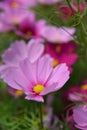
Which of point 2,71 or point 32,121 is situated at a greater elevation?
point 2,71

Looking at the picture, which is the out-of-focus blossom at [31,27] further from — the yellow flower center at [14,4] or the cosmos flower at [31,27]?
the yellow flower center at [14,4]

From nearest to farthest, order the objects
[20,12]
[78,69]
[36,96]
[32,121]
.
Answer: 1. [36,96]
2. [32,121]
3. [78,69]
4. [20,12]

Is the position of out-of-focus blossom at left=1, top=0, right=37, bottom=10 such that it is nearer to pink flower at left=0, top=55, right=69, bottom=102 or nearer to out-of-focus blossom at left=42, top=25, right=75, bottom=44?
out-of-focus blossom at left=42, top=25, right=75, bottom=44

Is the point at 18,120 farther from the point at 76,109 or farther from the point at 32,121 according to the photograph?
the point at 76,109

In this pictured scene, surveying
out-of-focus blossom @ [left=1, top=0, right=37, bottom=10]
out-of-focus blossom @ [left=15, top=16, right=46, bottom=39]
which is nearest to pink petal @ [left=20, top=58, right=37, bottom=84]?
out-of-focus blossom @ [left=15, top=16, right=46, bottom=39]

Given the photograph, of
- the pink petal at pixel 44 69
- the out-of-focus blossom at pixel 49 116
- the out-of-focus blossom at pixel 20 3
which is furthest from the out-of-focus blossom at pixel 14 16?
the pink petal at pixel 44 69

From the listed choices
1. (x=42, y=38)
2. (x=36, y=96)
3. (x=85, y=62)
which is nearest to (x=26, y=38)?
(x=42, y=38)
